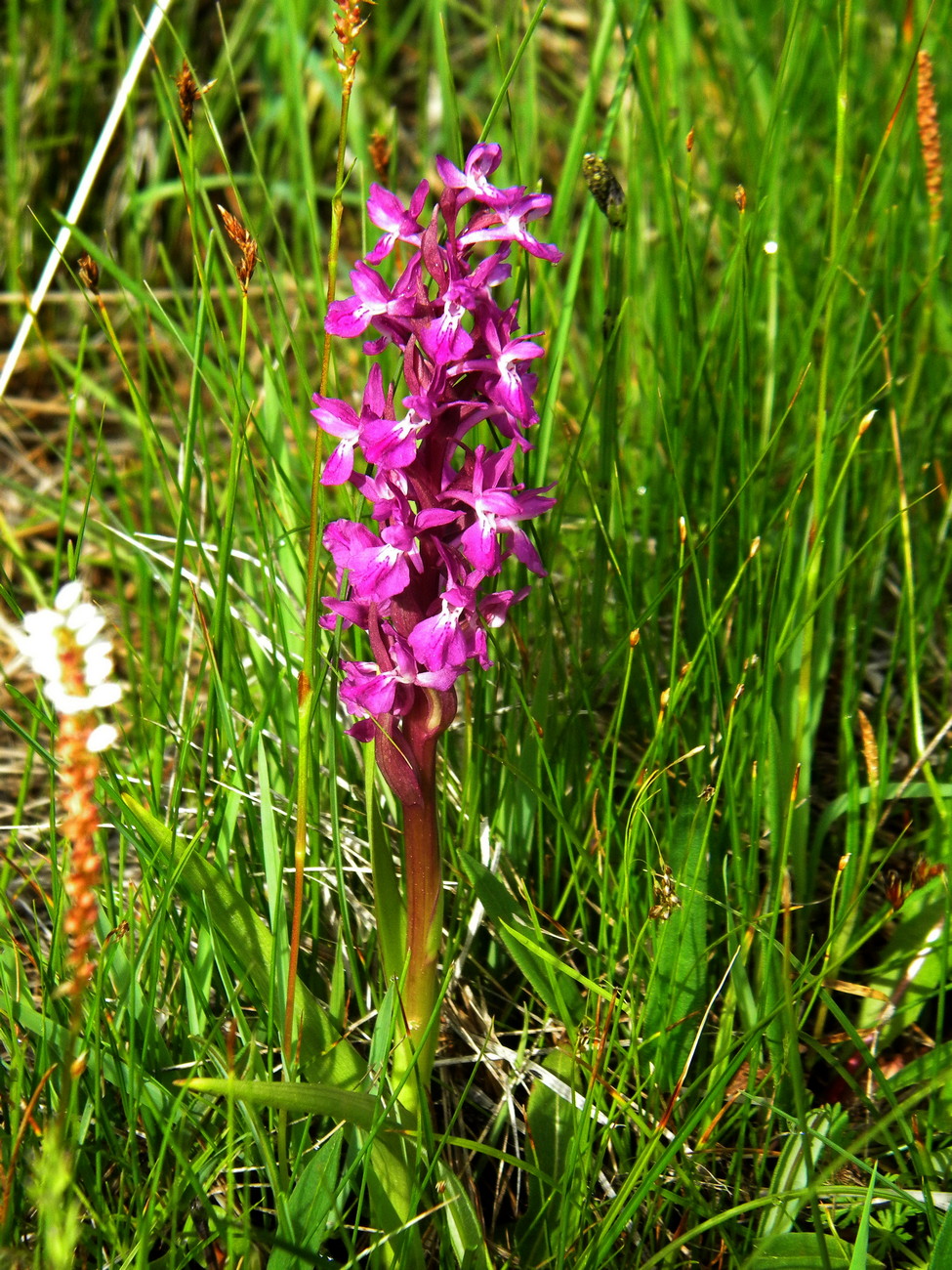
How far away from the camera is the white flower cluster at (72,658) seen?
71 centimetres

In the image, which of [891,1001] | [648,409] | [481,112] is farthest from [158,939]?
[481,112]

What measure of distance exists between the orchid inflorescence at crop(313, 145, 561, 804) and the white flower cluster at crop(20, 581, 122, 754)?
40 centimetres

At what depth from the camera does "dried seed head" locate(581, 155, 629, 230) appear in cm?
135

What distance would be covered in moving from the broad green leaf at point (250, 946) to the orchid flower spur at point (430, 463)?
0.08 meters

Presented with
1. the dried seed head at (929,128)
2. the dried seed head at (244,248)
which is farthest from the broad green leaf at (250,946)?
the dried seed head at (929,128)

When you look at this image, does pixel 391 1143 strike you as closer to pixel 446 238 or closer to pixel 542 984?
pixel 542 984

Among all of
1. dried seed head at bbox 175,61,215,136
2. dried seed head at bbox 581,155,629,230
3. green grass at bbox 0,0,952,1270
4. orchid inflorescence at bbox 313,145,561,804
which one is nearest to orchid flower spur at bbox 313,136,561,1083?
orchid inflorescence at bbox 313,145,561,804

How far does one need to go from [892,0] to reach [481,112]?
1215mm

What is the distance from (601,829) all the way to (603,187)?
88 centimetres

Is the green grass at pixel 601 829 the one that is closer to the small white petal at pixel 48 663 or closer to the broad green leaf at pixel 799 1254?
the broad green leaf at pixel 799 1254

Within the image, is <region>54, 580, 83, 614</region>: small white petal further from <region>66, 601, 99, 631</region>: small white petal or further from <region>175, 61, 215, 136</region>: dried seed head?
<region>175, 61, 215, 136</region>: dried seed head

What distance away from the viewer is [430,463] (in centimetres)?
114

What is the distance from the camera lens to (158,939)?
1.21m

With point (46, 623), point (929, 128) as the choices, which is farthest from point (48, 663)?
point (929, 128)
